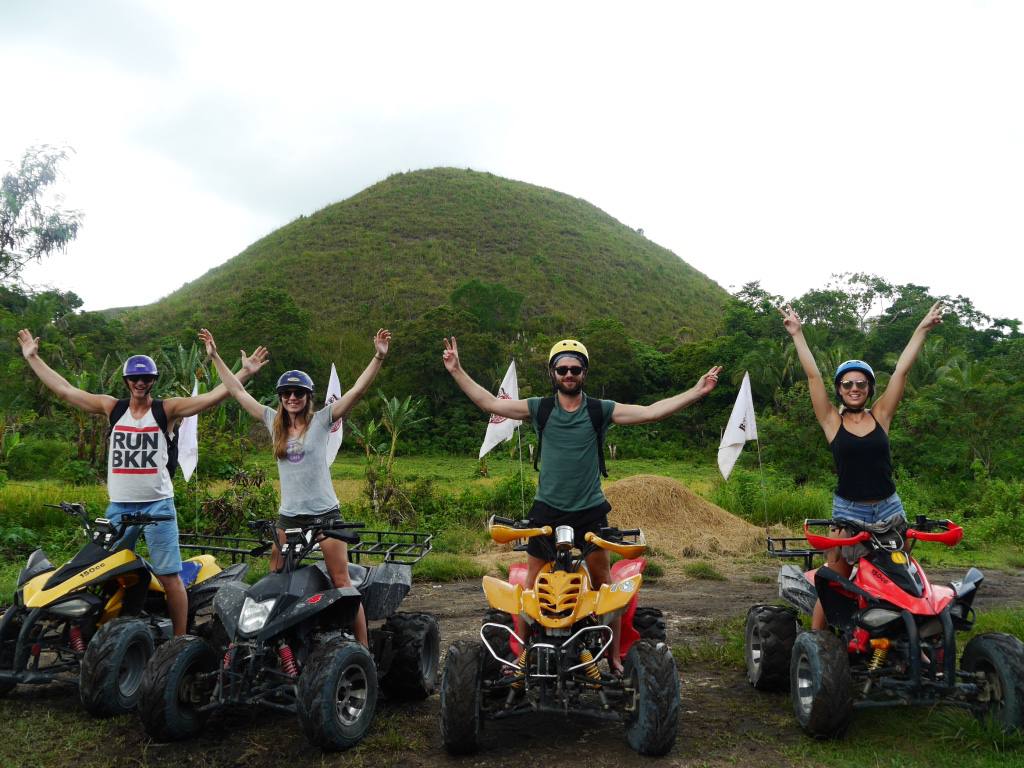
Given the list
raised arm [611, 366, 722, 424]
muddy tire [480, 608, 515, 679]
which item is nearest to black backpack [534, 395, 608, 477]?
raised arm [611, 366, 722, 424]

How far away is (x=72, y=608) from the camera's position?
479 centimetres

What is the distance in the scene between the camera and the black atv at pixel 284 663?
13.3 ft

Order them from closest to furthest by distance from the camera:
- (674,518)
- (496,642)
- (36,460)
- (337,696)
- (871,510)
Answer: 1. (337,696)
2. (496,642)
3. (871,510)
4. (674,518)
5. (36,460)

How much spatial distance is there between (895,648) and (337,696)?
2961mm

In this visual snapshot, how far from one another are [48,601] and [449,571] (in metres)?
6.09

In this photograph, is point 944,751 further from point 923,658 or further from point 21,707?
point 21,707

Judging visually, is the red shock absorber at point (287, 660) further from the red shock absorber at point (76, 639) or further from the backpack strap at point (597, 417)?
the backpack strap at point (597, 417)

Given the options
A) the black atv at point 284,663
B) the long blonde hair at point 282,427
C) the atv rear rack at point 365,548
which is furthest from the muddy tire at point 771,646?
the long blonde hair at point 282,427

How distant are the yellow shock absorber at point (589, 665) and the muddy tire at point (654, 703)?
0.64 ft

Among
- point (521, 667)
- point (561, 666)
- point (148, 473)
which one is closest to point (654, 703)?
point (561, 666)

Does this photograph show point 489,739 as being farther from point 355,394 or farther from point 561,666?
point 355,394

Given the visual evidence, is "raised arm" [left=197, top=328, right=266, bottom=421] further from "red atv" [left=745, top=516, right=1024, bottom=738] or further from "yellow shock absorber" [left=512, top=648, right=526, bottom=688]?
"red atv" [left=745, top=516, right=1024, bottom=738]

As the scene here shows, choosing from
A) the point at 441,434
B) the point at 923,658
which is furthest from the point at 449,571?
the point at 441,434

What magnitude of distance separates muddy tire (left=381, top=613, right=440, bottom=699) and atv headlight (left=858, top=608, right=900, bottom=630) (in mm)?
2654
